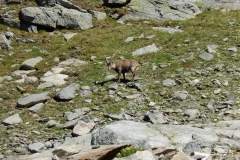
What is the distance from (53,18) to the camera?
28188 millimetres

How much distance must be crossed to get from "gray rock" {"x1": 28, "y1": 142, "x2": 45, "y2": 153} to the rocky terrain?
1.3 inches

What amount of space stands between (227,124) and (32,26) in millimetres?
20181

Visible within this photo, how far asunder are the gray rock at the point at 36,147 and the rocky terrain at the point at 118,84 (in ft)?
0.11

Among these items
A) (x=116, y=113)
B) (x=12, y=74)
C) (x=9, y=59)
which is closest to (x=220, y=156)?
(x=116, y=113)

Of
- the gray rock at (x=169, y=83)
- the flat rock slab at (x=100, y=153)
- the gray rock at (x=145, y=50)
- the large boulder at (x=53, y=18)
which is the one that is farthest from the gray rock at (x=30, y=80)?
the flat rock slab at (x=100, y=153)

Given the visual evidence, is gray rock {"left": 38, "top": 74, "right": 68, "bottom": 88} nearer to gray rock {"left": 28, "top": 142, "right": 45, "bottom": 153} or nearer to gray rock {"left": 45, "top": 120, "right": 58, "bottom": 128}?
gray rock {"left": 45, "top": 120, "right": 58, "bottom": 128}

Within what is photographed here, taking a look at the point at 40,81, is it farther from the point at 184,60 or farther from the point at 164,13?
the point at 164,13

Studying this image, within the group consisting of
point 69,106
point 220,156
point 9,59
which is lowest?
point 9,59

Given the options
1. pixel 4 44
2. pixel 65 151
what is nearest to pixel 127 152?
pixel 65 151

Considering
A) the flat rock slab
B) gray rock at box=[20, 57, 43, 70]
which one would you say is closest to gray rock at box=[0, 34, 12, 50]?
gray rock at box=[20, 57, 43, 70]

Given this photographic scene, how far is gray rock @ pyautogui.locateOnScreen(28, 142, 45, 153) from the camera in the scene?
1207 cm

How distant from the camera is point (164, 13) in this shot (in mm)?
31281

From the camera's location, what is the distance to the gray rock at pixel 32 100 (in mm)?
15975

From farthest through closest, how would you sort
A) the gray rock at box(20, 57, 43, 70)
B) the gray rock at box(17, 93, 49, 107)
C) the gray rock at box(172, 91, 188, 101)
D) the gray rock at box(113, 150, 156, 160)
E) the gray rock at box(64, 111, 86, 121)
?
the gray rock at box(20, 57, 43, 70), the gray rock at box(17, 93, 49, 107), the gray rock at box(172, 91, 188, 101), the gray rock at box(64, 111, 86, 121), the gray rock at box(113, 150, 156, 160)
